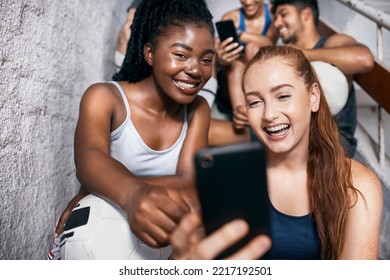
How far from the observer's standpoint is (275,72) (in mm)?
524

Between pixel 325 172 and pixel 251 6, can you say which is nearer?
pixel 325 172

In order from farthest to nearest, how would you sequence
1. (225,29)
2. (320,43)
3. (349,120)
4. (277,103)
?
(320,43)
(349,120)
(225,29)
(277,103)

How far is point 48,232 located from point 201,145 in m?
0.33

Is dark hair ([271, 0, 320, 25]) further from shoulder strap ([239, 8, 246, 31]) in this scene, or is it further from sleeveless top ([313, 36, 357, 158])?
sleeveless top ([313, 36, 357, 158])

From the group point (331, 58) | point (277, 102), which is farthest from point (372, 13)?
point (277, 102)

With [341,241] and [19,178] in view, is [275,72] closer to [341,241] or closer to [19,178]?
[341,241]

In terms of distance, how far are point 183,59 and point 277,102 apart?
0.60 feet

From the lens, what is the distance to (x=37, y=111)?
58cm

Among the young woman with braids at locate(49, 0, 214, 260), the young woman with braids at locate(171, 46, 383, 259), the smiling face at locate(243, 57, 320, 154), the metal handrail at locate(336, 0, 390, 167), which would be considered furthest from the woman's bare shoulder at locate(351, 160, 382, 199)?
the metal handrail at locate(336, 0, 390, 167)

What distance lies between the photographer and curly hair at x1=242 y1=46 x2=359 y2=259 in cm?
52

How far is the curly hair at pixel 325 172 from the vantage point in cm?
52

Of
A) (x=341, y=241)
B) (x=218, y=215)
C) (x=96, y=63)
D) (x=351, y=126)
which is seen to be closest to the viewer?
(x=218, y=215)

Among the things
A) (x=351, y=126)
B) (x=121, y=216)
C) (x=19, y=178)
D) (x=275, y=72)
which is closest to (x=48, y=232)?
(x=19, y=178)

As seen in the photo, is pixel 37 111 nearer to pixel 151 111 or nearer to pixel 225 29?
pixel 151 111
